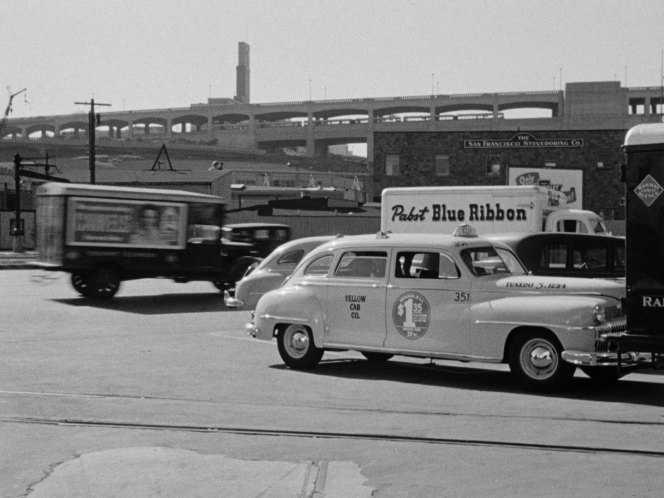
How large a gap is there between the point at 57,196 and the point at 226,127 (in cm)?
14354

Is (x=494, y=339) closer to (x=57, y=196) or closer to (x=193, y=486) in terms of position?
(x=193, y=486)

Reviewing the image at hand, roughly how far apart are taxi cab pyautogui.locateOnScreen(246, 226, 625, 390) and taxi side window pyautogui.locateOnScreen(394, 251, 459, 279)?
0.04 feet

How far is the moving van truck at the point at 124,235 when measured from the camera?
80.9 feet

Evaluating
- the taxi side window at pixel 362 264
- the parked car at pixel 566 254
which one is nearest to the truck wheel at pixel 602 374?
the taxi side window at pixel 362 264

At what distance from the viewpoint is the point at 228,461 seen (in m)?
7.88

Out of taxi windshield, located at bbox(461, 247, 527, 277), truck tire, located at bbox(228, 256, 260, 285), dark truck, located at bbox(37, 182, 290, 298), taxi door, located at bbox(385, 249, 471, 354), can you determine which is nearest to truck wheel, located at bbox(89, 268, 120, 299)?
dark truck, located at bbox(37, 182, 290, 298)

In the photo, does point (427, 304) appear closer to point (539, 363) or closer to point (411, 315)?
point (411, 315)

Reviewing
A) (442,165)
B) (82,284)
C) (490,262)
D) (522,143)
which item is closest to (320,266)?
(490,262)

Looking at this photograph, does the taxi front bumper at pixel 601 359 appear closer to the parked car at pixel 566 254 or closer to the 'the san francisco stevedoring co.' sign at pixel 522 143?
the parked car at pixel 566 254

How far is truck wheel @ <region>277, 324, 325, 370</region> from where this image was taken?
13055 mm

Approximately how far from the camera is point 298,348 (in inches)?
519

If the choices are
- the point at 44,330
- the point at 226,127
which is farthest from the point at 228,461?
the point at 226,127

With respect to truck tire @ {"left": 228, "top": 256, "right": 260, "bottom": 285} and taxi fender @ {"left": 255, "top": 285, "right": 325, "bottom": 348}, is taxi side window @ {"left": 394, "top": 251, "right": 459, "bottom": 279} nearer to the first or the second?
taxi fender @ {"left": 255, "top": 285, "right": 325, "bottom": 348}

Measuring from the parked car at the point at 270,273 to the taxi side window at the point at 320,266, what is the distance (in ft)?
18.7
